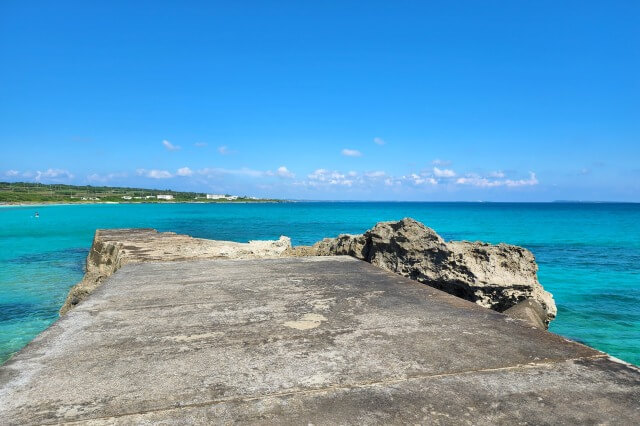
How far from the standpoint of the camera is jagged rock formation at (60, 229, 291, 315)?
25.0ft

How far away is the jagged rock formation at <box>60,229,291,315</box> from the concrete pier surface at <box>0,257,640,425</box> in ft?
11.9

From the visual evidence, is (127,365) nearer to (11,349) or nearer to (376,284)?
(376,284)

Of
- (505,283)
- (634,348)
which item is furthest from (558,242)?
(505,283)

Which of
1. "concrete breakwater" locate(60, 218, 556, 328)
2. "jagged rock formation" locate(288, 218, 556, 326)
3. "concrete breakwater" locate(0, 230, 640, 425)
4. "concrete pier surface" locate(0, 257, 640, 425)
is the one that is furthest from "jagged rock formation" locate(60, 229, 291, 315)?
"concrete pier surface" locate(0, 257, 640, 425)

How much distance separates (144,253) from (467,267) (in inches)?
211

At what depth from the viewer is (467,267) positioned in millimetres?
6445

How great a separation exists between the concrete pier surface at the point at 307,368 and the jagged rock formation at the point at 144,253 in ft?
11.9

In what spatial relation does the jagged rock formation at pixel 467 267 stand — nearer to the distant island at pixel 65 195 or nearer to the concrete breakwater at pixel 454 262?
the concrete breakwater at pixel 454 262

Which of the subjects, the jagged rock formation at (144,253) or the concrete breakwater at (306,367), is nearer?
the concrete breakwater at (306,367)

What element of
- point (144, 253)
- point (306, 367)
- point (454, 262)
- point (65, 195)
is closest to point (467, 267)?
point (454, 262)

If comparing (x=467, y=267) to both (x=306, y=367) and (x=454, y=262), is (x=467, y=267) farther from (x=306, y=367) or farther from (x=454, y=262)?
(x=306, y=367)

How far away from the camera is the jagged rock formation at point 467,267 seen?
6.41 m

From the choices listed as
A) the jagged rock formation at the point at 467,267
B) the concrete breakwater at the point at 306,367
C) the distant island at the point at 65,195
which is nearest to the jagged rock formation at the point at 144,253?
the jagged rock formation at the point at 467,267

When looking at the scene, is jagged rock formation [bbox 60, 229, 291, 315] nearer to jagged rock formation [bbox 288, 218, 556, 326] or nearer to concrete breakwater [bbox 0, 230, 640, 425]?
jagged rock formation [bbox 288, 218, 556, 326]
